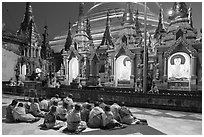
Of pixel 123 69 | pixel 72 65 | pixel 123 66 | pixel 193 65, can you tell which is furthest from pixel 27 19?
pixel 193 65

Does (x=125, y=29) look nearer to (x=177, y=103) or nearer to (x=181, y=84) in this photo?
(x=181, y=84)

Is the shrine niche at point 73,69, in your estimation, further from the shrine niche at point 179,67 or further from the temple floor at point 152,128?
the temple floor at point 152,128

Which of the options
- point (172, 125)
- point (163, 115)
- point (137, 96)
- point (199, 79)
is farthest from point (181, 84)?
point (172, 125)

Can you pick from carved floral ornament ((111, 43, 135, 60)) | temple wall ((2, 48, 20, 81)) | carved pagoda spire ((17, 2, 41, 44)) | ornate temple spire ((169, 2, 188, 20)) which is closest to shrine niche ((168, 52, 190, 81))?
carved floral ornament ((111, 43, 135, 60))

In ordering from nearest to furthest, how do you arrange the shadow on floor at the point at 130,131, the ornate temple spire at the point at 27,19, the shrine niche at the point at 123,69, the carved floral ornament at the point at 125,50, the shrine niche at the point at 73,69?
the shadow on floor at the point at 130,131 < the carved floral ornament at the point at 125,50 < the shrine niche at the point at 123,69 < the shrine niche at the point at 73,69 < the ornate temple spire at the point at 27,19

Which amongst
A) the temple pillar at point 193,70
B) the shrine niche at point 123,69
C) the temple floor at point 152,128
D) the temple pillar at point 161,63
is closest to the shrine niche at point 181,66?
the temple pillar at point 193,70

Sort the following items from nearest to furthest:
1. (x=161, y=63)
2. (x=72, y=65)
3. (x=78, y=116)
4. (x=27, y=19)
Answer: (x=78, y=116)
(x=161, y=63)
(x=72, y=65)
(x=27, y=19)

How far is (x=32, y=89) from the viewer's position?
13.1 m

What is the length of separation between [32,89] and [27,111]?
20.0 feet

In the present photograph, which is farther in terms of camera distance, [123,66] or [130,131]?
[123,66]

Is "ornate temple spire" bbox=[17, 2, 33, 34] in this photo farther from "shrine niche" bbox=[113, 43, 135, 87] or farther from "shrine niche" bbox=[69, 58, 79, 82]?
"shrine niche" bbox=[113, 43, 135, 87]

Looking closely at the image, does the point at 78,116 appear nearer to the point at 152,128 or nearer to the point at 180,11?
the point at 152,128

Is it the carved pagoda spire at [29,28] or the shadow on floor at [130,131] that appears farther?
the carved pagoda spire at [29,28]

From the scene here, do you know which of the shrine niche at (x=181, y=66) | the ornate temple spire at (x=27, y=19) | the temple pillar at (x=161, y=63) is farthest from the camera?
the ornate temple spire at (x=27, y=19)
